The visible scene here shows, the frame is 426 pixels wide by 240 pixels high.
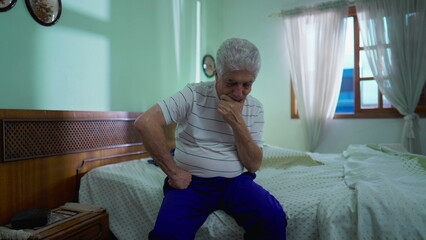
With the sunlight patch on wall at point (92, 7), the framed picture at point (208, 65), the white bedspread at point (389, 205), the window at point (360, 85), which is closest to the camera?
the white bedspread at point (389, 205)

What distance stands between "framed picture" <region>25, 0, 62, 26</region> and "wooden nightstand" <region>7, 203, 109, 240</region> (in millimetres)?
1043

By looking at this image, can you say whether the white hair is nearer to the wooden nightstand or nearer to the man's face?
the man's face

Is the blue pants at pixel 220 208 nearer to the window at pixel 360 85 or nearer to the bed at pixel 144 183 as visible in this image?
the bed at pixel 144 183

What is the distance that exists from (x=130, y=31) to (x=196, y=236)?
1.70 metres

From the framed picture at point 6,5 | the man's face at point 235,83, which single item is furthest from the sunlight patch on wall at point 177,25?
the man's face at point 235,83

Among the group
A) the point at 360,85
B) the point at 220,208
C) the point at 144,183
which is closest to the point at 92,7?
the point at 144,183

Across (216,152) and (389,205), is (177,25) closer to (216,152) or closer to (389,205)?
(216,152)

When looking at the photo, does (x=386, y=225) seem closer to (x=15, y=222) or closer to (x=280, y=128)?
(x=15, y=222)

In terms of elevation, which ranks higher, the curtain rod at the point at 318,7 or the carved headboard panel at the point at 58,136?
the curtain rod at the point at 318,7

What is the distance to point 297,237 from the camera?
1134mm

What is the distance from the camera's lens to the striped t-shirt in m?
1.21

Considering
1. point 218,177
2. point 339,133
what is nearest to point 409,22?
point 339,133

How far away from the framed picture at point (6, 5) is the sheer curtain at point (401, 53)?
3237 millimetres

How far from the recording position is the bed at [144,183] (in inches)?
41.9
